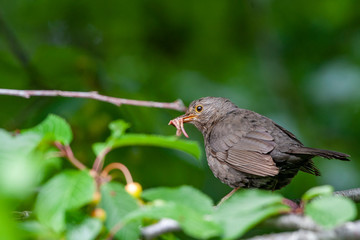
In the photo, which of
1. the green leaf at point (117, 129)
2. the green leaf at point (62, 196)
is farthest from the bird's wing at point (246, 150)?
the green leaf at point (62, 196)

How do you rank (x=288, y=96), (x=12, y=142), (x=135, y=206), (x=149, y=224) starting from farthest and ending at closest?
1. (x=288, y=96)
2. (x=149, y=224)
3. (x=135, y=206)
4. (x=12, y=142)

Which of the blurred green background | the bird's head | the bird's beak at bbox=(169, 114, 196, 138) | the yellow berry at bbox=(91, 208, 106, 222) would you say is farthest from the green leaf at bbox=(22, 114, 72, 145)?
the blurred green background

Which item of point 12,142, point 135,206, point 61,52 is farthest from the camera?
point 61,52

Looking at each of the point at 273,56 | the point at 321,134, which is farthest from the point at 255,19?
the point at 321,134

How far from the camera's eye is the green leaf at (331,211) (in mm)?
1663

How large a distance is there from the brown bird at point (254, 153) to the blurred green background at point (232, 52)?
1.31 meters

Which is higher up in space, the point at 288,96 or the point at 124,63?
the point at 124,63

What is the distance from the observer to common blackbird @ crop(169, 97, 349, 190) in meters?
4.39

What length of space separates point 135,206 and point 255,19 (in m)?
6.03

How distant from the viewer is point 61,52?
224 inches

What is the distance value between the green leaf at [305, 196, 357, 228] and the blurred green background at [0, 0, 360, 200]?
423 cm

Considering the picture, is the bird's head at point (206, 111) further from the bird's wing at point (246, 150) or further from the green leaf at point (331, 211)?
the green leaf at point (331, 211)

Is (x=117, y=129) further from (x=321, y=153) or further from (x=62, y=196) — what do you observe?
(x=321, y=153)

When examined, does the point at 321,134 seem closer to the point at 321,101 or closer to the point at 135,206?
the point at 321,101
